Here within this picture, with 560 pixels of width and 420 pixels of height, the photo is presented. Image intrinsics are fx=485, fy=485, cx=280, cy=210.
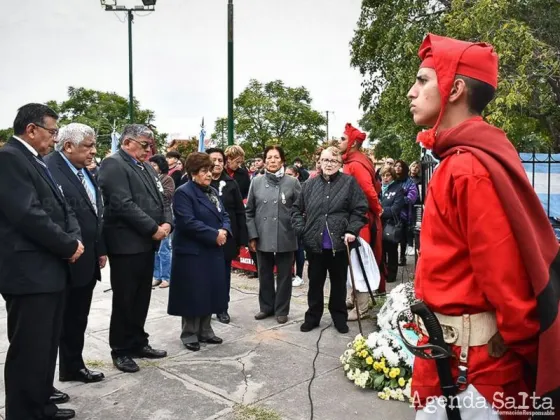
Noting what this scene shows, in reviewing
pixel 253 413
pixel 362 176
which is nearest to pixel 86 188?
pixel 253 413

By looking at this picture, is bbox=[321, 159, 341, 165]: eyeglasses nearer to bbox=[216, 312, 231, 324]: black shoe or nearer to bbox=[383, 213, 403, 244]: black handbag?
bbox=[216, 312, 231, 324]: black shoe

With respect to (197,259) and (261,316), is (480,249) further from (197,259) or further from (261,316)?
(261,316)

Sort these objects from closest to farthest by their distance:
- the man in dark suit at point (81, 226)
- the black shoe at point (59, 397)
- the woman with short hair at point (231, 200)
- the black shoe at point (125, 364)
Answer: the black shoe at point (59, 397)
the man in dark suit at point (81, 226)
the black shoe at point (125, 364)
the woman with short hair at point (231, 200)

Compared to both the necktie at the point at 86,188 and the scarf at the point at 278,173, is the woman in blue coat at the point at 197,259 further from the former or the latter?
the scarf at the point at 278,173

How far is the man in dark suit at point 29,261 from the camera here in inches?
121

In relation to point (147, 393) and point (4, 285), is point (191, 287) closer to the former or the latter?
point (147, 393)

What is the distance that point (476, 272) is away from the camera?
168 cm

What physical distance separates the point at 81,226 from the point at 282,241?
249 centimetres

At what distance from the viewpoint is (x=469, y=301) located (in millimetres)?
1740

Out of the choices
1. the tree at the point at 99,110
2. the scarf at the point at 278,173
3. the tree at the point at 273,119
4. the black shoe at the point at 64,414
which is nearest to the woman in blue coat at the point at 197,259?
the scarf at the point at 278,173

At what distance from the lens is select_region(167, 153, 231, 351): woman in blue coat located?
4762 mm

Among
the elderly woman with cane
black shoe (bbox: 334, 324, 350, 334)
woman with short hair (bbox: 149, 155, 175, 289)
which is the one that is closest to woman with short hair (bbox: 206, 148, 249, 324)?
the elderly woman with cane

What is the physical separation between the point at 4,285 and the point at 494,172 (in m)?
2.92

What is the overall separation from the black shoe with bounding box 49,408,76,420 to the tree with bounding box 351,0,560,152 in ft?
21.1
